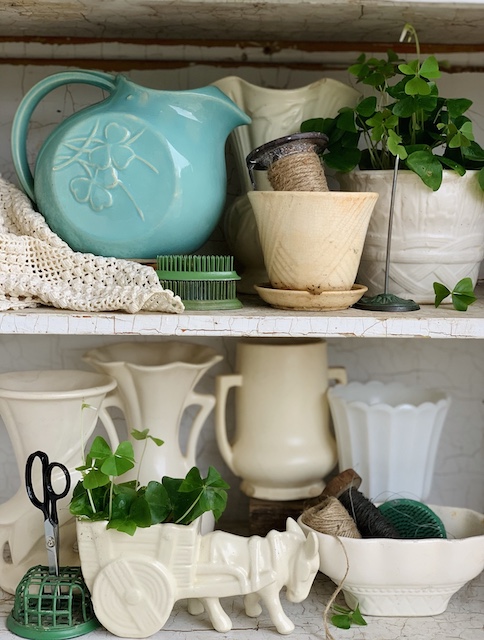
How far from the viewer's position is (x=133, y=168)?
0.79 metres

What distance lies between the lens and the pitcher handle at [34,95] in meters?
0.83

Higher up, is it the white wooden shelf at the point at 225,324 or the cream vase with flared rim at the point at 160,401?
the white wooden shelf at the point at 225,324

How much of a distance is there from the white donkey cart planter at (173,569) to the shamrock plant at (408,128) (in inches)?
14.5

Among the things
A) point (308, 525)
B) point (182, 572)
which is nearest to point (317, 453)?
point (308, 525)

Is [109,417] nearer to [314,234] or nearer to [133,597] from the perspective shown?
[133,597]

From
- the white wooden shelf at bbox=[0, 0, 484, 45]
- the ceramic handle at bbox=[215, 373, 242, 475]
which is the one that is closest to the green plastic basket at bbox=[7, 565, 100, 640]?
the ceramic handle at bbox=[215, 373, 242, 475]

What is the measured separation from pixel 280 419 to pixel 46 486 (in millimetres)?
271

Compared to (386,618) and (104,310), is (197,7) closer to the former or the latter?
(104,310)

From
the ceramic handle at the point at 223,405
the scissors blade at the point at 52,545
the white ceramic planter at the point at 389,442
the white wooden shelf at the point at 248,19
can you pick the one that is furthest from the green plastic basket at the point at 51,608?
the white wooden shelf at the point at 248,19

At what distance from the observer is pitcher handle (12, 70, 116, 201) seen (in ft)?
2.72

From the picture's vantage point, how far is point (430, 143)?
0.84 m

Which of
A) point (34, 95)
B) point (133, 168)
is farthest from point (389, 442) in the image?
point (34, 95)

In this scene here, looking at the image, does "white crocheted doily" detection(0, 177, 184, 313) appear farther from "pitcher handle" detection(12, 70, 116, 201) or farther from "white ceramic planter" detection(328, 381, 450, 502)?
"white ceramic planter" detection(328, 381, 450, 502)

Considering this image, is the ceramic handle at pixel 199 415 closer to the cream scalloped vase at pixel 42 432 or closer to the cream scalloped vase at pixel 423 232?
the cream scalloped vase at pixel 42 432
